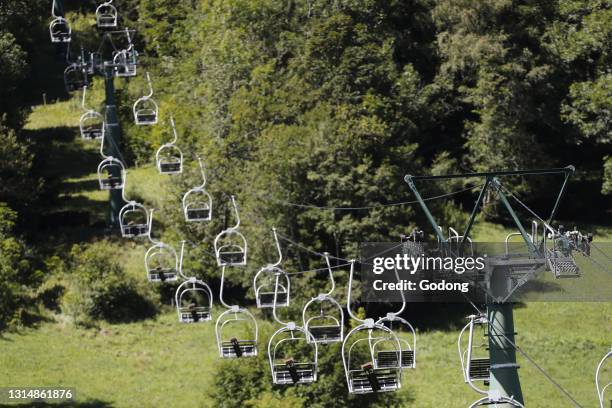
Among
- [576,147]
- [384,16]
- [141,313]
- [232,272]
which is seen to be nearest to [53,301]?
[141,313]

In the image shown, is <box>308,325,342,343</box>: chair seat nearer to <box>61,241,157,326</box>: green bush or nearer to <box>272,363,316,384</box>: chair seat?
<box>272,363,316,384</box>: chair seat

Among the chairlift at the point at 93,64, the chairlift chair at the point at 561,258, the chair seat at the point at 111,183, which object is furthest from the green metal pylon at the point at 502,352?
the chairlift at the point at 93,64

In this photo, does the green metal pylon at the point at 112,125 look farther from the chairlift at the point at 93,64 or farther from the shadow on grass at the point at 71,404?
the shadow on grass at the point at 71,404

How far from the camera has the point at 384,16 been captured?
60312 mm

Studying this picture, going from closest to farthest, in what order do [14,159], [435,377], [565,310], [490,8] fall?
1. [435,377]
2. [565,310]
3. [14,159]
4. [490,8]

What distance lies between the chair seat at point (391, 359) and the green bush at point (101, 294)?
20.4m

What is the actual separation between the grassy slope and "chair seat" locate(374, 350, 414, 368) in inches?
384

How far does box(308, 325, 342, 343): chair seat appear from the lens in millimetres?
35062

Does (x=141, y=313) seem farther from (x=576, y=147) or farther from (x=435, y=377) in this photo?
(x=576, y=147)

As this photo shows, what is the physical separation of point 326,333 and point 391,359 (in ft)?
9.25

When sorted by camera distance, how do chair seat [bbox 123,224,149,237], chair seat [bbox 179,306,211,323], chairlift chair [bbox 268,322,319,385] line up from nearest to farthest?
chairlift chair [bbox 268,322,319,385] < chair seat [bbox 179,306,211,323] < chair seat [bbox 123,224,149,237]

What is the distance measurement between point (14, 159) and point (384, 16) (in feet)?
54.5

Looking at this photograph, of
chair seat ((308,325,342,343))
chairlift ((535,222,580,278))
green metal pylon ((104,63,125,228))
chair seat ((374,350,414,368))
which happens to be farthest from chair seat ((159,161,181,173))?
chairlift ((535,222,580,278))

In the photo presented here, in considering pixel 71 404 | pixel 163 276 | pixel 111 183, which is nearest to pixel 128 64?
pixel 111 183
